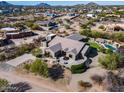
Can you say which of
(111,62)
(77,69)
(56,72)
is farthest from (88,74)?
(56,72)

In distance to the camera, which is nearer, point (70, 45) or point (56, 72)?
point (56, 72)

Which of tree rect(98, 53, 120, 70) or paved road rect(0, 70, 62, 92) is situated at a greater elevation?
tree rect(98, 53, 120, 70)

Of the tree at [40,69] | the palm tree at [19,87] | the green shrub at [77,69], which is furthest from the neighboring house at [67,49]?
the palm tree at [19,87]

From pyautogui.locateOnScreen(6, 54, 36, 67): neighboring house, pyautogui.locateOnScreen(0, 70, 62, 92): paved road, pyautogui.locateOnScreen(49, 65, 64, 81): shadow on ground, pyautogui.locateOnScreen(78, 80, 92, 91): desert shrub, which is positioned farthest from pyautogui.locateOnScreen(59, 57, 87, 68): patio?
pyautogui.locateOnScreen(0, 70, 62, 92): paved road

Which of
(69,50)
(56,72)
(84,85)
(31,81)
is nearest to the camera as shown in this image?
(84,85)

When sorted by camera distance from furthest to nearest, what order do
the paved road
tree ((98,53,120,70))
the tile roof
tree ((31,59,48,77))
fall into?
the tile roof < tree ((98,53,120,70)) < tree ((31,59,48,77)) < the paved road

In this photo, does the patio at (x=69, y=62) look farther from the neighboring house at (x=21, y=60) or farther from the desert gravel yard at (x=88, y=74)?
the neighboring house at (x=21, y=60)

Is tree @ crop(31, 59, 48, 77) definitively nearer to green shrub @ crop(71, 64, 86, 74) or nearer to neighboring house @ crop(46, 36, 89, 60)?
green shrub @ crop(71, 64, 86, 74)

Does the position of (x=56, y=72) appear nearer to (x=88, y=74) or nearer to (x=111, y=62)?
(x=88, y=74)
